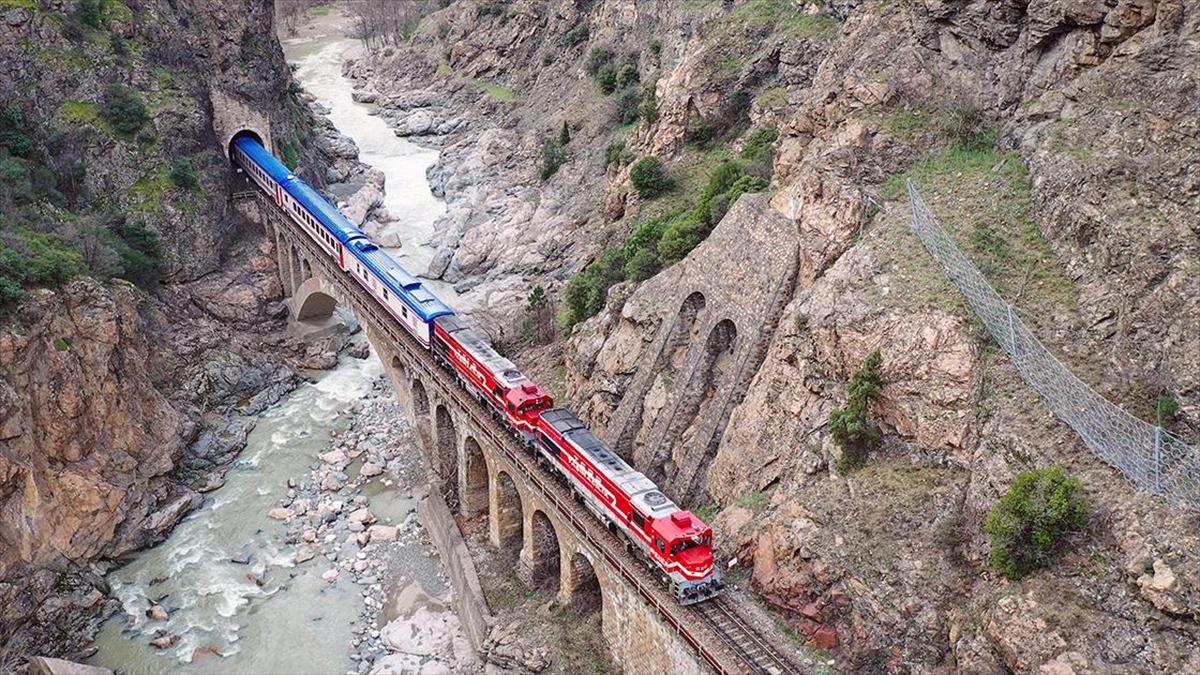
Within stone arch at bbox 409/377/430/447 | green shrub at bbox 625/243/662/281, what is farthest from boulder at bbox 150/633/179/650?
green shrub at bbox 625/243/662/281

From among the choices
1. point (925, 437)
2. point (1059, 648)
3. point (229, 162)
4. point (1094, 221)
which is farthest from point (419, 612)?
point (229, 162)

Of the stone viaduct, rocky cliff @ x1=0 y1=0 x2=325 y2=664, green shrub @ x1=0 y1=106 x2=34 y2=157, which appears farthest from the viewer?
green shrub @ x1=0 y1=106 x2=34 y2=157

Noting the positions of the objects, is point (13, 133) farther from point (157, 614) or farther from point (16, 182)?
point (157, 614)

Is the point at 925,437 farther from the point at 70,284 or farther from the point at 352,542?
the point at 70,284

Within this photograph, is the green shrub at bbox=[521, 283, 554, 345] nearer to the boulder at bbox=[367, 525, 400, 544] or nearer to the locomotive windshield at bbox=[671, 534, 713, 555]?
the boulder at bbox=[367, 525, 400, 544]

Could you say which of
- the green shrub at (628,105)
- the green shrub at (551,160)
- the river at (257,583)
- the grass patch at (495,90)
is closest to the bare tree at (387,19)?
the grass patch at (495,90)

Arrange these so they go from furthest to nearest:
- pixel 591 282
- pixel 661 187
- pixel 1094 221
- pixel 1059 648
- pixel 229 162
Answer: pixel 229 162
pixel 661 187
pixel 591 282
pixel 1094 221
pixel 1059 648

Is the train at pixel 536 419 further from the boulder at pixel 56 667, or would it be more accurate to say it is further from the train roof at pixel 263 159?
the boulder at pixel 56 667

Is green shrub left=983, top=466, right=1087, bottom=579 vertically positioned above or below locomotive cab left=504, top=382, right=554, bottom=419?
above
